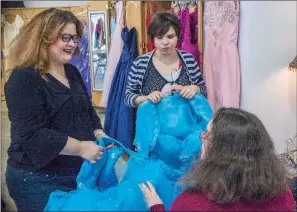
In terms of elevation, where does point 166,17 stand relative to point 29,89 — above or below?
above

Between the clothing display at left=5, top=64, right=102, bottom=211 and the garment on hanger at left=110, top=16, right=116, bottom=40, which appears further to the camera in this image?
the garment on hanger at left=110, top=16, right=116, bottom=40

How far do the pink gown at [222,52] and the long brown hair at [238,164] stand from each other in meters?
1.45

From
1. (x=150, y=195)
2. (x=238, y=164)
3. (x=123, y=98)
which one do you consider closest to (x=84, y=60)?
(x=123, y=98)

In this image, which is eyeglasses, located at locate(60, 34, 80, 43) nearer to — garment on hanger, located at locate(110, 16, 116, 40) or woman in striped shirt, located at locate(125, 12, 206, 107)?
woman in striped shirt, located at locate(125, 12, 206, 107)

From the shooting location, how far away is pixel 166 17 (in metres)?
2.04

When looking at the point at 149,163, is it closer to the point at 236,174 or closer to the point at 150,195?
the point at 150,195

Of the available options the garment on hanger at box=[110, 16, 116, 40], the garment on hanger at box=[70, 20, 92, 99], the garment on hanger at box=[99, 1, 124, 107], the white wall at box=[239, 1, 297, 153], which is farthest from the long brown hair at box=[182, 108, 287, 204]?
the garment on hanger at box=[70, 20, 92, 99]

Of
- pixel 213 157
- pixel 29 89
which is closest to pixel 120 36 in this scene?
pixel 29 89

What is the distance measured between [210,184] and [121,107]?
2.10 m

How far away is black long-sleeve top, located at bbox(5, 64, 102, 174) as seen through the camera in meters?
1.22

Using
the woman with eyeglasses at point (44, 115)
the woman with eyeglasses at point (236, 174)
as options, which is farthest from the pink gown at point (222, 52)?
the woman with eyeglasses at point (236, 174)

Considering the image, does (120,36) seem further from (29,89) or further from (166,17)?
(29,89)

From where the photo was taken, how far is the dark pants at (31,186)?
1.32 metres

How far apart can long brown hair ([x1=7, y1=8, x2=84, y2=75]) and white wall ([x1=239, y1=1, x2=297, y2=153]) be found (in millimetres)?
1439
